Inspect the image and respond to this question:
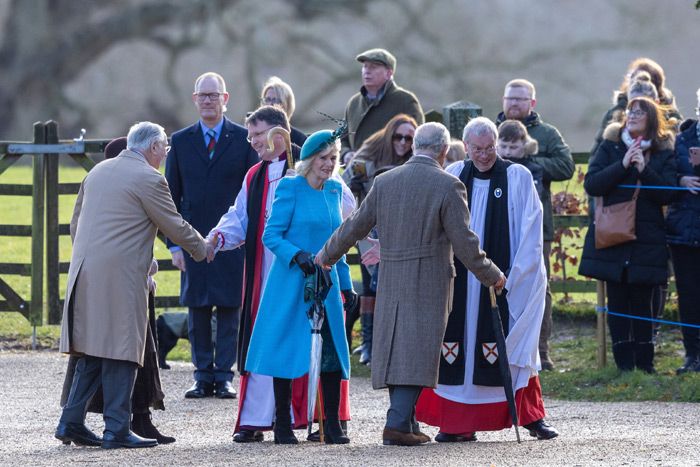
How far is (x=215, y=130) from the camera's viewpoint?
10258 mm

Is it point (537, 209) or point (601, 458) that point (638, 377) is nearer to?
point (537, 209)

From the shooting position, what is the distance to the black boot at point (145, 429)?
26.3ft

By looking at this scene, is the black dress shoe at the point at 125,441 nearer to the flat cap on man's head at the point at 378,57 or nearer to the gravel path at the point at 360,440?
the gravel path at the point at 360,440

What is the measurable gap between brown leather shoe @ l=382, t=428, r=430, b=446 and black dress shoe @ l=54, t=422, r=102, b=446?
1492 millimetres

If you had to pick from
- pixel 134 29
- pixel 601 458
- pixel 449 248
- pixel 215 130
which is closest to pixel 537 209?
pixel 449 248

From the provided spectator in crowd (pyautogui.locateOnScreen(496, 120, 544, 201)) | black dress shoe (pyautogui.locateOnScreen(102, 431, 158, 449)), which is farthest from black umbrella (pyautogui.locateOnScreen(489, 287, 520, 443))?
spectator in crowd (pyautogui.locateOnScreen(496, 120, 544, 201))

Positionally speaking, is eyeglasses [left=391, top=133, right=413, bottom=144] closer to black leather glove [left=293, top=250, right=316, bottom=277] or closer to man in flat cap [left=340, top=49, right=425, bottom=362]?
man in flat cap [left=340, top=49, right=425, bottom=362]

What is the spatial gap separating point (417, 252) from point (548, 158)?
3.44 metres

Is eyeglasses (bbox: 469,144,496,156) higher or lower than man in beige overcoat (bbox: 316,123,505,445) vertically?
higher

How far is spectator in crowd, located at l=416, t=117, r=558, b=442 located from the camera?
8031mm

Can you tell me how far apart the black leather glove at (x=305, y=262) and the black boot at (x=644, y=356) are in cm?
354

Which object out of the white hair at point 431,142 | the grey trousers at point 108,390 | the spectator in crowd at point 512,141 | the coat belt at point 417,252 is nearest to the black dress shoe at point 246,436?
the grey trousers at point 108,390

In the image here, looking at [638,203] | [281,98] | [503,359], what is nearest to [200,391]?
[281,98]

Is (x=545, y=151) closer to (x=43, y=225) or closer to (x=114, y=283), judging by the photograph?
(x=114, y=283)
